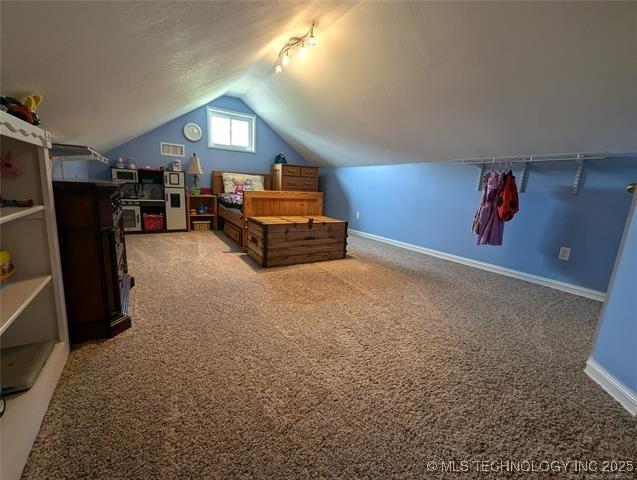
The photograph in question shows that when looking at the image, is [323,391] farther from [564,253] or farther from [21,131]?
[564,253]

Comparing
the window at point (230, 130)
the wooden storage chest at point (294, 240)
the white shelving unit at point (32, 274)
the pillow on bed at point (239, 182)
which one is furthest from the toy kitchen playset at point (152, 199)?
the white shelving unit at point (32, 274)

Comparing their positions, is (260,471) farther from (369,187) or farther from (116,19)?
(369,187)

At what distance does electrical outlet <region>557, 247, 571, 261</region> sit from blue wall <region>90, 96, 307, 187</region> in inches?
184

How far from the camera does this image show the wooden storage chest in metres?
2.81

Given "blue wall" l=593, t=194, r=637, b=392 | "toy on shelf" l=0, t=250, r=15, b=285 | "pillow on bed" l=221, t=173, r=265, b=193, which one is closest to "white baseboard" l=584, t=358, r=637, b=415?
"blue wall" l=593, t=194, r=637, b=392

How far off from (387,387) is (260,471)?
628 mm

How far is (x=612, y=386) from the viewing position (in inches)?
49.4

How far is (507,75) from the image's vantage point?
1.99 metres

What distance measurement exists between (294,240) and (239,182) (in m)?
2.68

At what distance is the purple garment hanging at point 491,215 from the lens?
2.79 metres

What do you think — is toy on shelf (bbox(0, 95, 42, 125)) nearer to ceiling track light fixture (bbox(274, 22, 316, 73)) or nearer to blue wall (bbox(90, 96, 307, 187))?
ceiling track light fixture (bbox(274, 22, 316, 73))

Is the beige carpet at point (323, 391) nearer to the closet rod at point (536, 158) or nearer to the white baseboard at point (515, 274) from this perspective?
the white baseboard at point (515, 274)

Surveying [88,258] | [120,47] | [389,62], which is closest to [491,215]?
[389,62]

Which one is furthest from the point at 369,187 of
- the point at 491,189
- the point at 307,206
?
the point at 491,189
